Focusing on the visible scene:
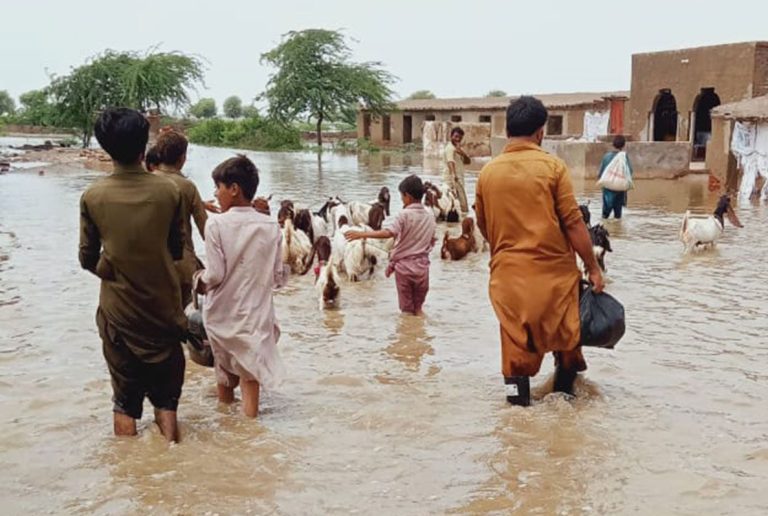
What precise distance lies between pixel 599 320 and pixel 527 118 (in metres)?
1.31

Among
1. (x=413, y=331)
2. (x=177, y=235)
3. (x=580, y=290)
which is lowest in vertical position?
(x=413, y=331)

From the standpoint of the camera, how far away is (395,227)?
7180mm

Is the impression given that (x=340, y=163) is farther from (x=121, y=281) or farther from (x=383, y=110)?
(x=121, y=281)

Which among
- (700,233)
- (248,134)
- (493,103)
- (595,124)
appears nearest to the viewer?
(700,233)

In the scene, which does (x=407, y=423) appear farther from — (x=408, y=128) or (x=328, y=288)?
(x=408, y=128)

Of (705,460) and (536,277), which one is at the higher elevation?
(536,277)

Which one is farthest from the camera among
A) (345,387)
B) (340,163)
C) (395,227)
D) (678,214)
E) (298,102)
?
(298,102)

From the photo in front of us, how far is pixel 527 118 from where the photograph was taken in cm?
503

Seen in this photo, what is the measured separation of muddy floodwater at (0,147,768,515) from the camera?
13.3ft

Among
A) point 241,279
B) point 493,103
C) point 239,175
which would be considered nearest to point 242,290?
point 241,279

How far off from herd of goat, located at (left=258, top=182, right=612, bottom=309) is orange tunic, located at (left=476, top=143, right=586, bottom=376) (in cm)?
341

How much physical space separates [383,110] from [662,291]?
40.5 metres

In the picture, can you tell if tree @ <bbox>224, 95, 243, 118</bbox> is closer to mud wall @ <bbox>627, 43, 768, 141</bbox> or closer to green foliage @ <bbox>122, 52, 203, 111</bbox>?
green foliage @ <bbox>122, 52, 203, 111</bbox>

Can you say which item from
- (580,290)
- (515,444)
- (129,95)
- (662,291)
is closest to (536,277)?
(580,290)
